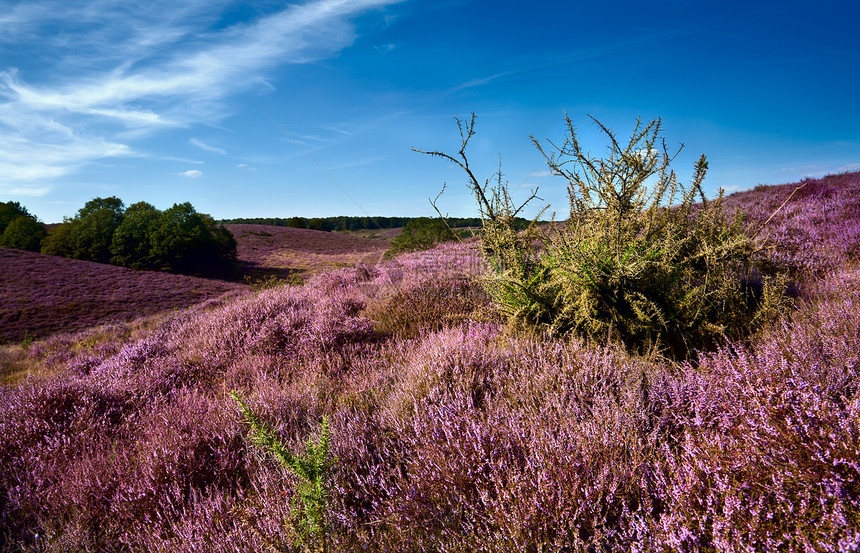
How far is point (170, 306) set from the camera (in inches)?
626

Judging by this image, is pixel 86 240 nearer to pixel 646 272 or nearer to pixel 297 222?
pixel 646 272

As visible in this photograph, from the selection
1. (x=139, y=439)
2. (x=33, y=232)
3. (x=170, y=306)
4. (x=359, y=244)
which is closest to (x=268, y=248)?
(x=359, y=244)

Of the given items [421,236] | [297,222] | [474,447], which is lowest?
[474,447]

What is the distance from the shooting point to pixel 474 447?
1735 millimetres

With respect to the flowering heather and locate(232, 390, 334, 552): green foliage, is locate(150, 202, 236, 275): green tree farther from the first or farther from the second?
locate(232, 390, 334, 552): green foliage

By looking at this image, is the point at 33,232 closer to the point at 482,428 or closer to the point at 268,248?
the point at 268,248

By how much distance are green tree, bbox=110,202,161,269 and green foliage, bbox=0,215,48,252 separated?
28.2ft

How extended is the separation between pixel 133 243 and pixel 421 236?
2554cm

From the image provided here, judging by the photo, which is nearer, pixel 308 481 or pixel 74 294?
pixel 308 481

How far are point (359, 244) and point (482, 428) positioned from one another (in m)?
45.4

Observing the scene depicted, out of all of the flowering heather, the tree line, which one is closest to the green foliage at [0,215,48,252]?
the tree line

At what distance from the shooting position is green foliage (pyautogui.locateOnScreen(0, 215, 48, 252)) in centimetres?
3012

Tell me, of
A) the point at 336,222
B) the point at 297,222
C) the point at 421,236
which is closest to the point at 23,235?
the point at 421,236

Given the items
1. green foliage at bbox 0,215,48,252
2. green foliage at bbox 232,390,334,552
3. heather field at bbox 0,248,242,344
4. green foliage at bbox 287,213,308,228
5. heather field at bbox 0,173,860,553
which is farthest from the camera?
green foliage at bbox 287,213,308,228
